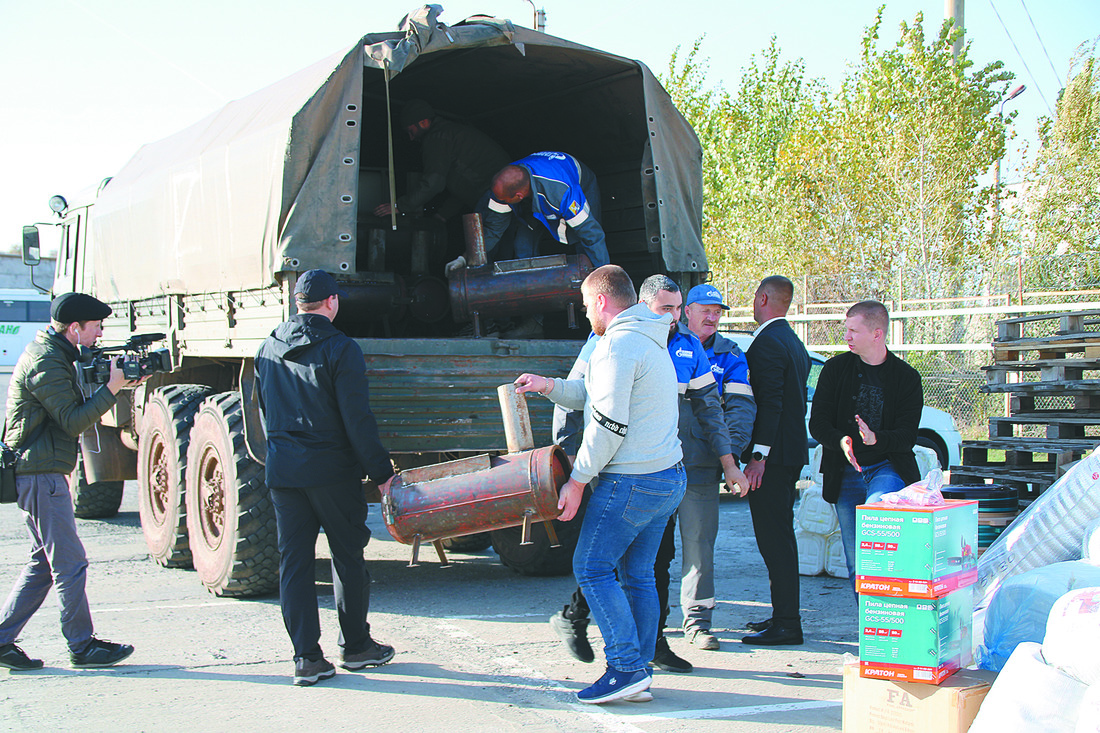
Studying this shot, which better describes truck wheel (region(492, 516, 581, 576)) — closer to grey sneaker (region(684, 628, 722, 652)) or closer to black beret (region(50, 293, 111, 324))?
grey sneaker (region(684, 628, 722, 652))

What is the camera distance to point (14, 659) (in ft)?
15.4

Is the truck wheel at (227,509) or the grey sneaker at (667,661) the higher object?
the truck wheel at (227,509)

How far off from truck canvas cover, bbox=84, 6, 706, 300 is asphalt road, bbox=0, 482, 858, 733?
2083 mm

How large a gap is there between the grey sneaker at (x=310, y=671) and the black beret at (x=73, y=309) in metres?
2.04

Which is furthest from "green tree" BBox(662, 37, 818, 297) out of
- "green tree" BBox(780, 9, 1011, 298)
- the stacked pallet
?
the stacked pallet

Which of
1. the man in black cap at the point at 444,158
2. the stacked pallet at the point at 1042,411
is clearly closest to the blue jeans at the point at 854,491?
the stacked pallet at the point at 1042,411

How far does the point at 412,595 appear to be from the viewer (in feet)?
21.0

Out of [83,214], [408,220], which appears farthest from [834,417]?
[83,214]

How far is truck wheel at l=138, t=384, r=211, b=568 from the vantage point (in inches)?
265

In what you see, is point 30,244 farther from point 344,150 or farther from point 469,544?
point 344,150

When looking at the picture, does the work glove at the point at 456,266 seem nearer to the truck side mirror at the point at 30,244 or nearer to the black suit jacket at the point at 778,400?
the black suit jacket at the point at 778,400

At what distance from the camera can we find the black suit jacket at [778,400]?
529 centimetres

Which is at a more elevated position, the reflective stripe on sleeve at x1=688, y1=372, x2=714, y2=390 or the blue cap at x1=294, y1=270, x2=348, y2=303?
the blue cap at x1=294, y1=270, x2=348, y2=303

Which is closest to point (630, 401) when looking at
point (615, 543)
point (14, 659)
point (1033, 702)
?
point (615, 543)
